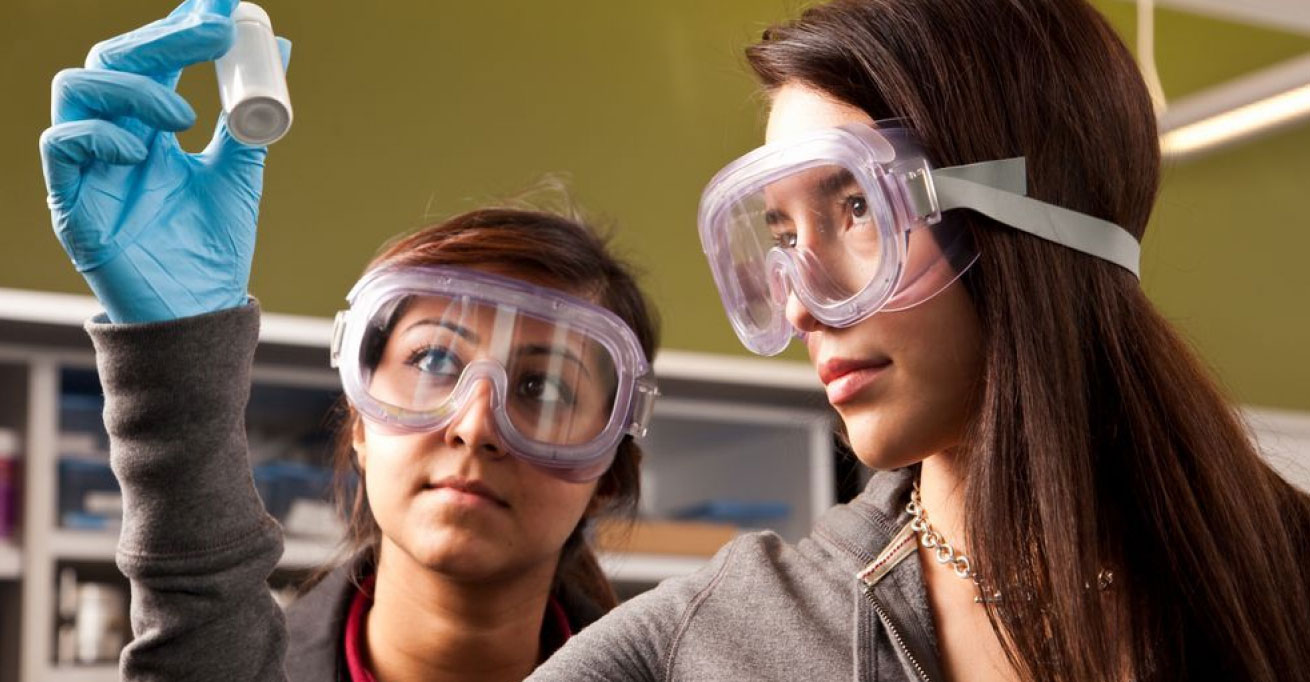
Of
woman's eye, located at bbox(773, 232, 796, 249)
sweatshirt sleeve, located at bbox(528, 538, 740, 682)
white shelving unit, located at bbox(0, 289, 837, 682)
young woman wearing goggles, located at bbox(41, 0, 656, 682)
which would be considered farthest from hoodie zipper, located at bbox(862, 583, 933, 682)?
white shelving unit, located at bbox(0, 289, 837, 682)

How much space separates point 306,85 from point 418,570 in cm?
193

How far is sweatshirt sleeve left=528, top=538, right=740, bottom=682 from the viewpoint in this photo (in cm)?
131

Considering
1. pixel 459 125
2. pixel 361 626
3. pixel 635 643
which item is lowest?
pixel 361 626

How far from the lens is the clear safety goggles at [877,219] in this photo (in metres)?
1.34

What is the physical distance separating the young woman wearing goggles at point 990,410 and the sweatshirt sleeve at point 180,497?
261 mm

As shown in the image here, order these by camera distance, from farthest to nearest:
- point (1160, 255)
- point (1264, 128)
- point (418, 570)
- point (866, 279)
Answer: point (1160, 255)
point (1264, 128)
point (418, 570)
point (866, 279)

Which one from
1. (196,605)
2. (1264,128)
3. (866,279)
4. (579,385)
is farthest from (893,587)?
(1264,128)

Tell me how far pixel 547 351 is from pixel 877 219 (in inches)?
27.6

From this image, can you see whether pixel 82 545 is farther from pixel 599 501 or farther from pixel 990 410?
pixel 990 410

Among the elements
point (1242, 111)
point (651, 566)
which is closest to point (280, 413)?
point (651, 566)

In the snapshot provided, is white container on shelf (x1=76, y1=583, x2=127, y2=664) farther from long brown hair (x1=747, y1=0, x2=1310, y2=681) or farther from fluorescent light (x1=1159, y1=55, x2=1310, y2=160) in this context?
fluorescent light (x1=1159, y1=55, x2=1310, y2=160)

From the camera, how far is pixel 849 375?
1333 mm

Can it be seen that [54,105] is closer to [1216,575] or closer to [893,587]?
[893,587]

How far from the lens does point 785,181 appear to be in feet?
4.71
